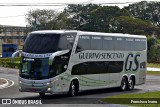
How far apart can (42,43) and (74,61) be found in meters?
2.32

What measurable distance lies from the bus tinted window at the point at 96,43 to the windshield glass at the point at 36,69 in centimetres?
436

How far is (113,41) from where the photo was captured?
27906 mm

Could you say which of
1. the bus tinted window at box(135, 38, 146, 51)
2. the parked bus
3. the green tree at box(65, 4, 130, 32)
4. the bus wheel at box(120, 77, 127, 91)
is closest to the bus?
the bus wheel at box(120, 77, 127, 91)

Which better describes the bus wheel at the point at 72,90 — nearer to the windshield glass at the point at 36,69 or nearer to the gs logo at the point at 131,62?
the windshield glass at the point at 36,69

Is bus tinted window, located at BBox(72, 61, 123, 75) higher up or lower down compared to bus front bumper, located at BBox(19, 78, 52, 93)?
higher up

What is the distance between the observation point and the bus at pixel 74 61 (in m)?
22.4

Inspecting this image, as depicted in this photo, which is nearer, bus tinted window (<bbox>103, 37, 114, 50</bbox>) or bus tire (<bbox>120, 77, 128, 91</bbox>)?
bus tinted window (<bbox>103, 37, 114, 50</bbox>)

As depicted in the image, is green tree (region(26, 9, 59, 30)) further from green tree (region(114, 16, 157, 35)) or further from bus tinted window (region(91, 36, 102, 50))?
bus tinted window (region(91, 36, 102, 50))

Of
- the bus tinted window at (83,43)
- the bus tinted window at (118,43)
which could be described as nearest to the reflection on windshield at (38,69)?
the bus tinted window at (83,43)

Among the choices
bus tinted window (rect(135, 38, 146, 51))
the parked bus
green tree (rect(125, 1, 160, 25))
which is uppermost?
green tree (rect(125, 1, 160, 25))

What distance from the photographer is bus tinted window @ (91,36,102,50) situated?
2578cm

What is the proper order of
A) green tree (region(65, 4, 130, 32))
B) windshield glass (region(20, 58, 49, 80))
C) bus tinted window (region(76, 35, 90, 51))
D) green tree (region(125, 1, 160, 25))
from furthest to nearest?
green tree (region(125, 1, 160, 25))
green tree (region(65, 4, 130, 32))
bus tinted window (region(76, 35, 90, 51))
windshield glass (region(20, 58, 49, 80))

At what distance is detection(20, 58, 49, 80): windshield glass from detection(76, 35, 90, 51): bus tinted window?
2.75 m

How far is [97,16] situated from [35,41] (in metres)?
109
